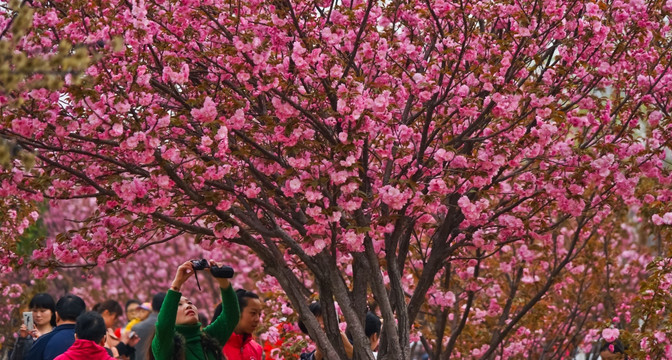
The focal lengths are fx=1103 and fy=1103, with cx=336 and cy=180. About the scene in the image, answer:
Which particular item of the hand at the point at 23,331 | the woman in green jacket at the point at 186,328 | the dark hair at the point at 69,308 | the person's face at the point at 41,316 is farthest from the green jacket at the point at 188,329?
the hand at the point at 23,331


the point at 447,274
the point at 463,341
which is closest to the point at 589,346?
the point at 463,341

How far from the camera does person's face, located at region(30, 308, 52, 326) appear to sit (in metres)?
8.66

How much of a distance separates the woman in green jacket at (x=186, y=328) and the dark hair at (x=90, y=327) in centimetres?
49

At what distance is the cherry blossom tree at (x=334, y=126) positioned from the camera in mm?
6828

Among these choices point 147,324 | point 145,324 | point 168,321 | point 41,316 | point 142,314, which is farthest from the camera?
point 142,314

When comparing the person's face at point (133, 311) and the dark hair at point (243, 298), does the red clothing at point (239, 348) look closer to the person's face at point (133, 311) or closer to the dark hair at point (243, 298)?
the dark hair at point (243, 298)

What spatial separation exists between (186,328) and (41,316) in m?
2.84

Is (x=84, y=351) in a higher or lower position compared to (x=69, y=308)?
lower

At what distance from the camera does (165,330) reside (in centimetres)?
591

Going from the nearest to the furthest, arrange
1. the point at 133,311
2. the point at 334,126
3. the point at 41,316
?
the point at 334,126
the point at 41,316
the point at 133,311

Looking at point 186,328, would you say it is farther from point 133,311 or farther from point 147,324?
point 133,311

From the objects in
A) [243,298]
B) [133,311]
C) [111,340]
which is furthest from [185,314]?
[133,311]

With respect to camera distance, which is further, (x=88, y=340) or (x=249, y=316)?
(x=249, y=316)

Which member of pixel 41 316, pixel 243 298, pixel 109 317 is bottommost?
pixel 243 298
